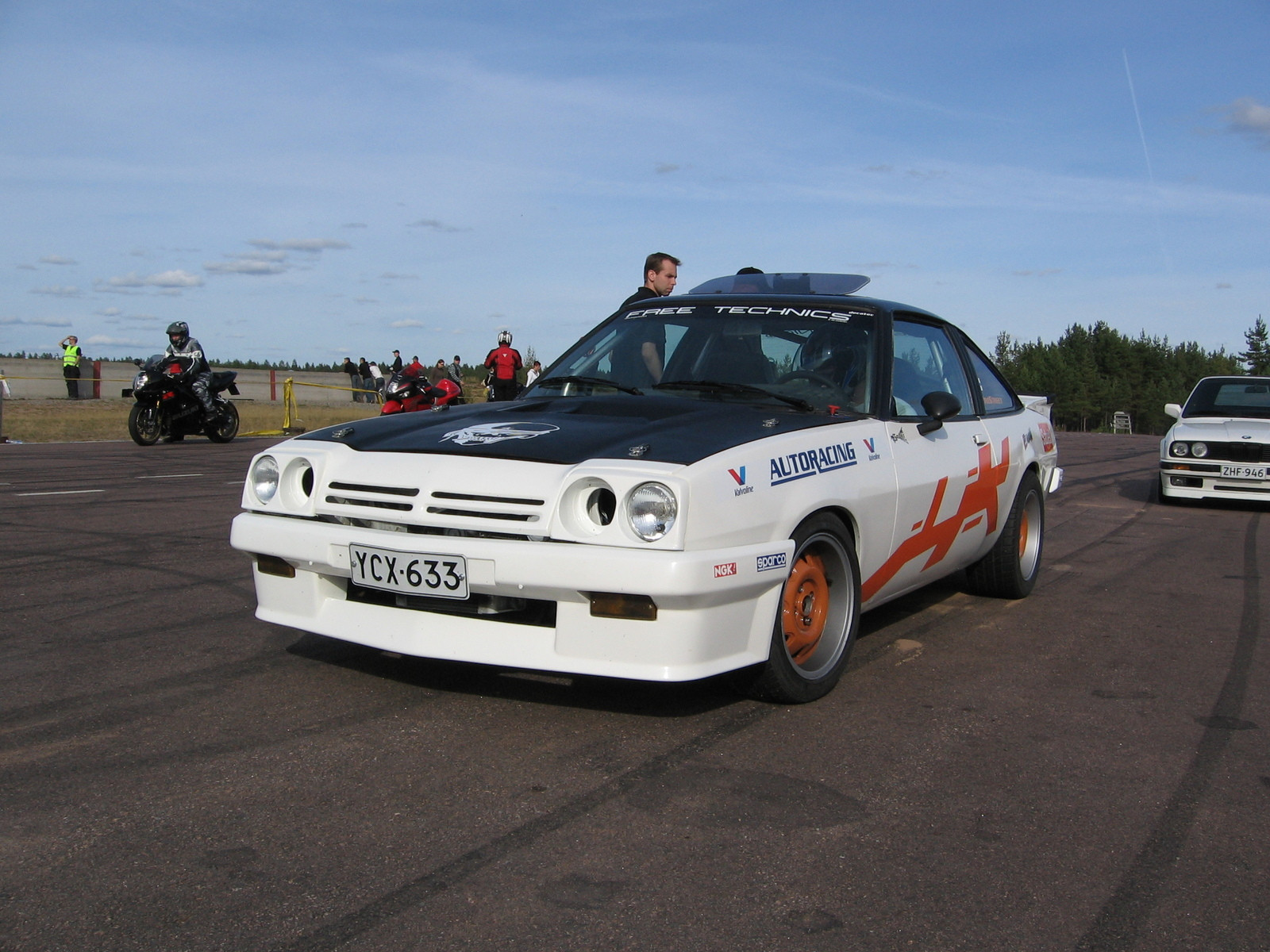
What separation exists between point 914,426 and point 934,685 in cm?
105

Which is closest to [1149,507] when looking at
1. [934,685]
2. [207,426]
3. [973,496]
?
[973,496]

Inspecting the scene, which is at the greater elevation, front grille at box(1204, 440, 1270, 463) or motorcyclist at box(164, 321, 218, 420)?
motorcyclist at box(164, 321, 218, 420)

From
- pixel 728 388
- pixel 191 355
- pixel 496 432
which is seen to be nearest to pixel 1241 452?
pixel 728 388

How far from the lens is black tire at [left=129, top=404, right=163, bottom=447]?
1560 centimetres

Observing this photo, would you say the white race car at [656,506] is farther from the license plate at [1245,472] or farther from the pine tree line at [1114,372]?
the pine tree line at [1114,372]

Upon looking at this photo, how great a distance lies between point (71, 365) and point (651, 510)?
32744mm

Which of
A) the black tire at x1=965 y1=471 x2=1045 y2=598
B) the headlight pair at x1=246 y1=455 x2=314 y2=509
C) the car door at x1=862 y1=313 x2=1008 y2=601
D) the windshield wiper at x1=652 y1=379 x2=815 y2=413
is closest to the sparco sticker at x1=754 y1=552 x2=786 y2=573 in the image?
the car door at x1=862 y1=313 x2=1008 y2=601

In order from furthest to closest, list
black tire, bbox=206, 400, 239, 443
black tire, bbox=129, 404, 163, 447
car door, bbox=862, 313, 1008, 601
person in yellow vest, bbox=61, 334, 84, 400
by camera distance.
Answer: person in yellow vest, bbox=61, 334, 84, 400 < black tire, bbox=206, 400, 239, 443 < black tire, bbox=129, 404, 163, 447 < car door, bbox=862, 313, 1008, 601

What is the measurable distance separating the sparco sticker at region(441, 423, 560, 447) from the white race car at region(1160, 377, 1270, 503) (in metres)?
8.99

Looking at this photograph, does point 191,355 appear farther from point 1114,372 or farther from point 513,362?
point 1114,372

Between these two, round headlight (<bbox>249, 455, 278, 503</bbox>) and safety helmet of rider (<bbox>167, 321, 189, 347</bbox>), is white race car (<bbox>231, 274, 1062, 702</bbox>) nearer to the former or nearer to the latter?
round headlight (<bbox>249, 455, 278, 503</bbox>)

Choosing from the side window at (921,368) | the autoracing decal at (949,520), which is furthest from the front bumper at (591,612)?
the side window at (921,368)

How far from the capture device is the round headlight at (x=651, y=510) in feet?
10.3

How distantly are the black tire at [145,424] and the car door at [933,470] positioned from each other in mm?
13163
